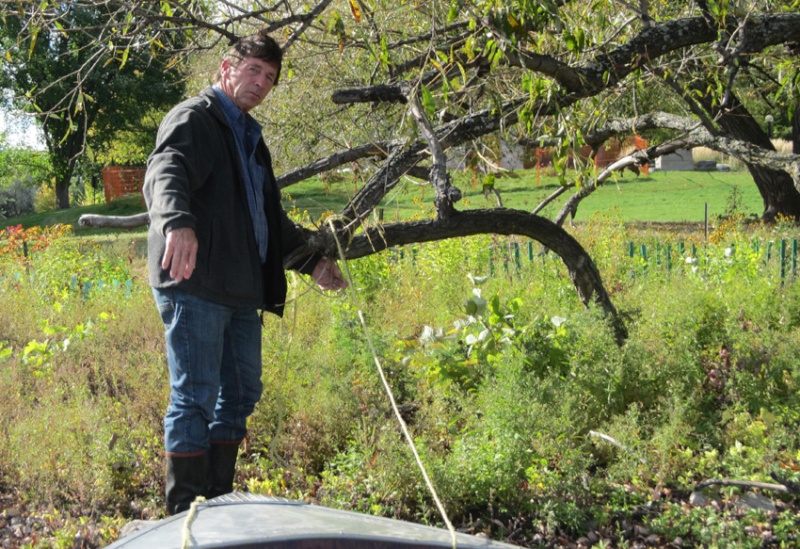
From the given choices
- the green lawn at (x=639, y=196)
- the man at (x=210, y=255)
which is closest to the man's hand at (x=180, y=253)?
the man at (x=210, y=255)

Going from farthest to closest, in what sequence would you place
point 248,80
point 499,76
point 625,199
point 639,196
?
point 639,196 < point 625,199 < point 499,76 < point 248,80

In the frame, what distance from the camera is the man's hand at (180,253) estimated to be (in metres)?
2.59

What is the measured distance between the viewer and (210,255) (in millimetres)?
2902

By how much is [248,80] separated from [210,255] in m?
0.68

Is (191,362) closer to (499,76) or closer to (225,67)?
(225,67)

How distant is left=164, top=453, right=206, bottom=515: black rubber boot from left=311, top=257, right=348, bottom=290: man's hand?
0.95m

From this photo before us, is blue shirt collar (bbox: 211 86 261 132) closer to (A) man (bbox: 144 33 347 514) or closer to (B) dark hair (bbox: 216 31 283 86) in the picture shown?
(A) man (bbox: 144 33 347 514)

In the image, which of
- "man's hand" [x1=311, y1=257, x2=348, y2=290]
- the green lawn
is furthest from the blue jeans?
the green lawn

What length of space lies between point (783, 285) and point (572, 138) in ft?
9.72

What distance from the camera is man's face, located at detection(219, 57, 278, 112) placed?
303 cm

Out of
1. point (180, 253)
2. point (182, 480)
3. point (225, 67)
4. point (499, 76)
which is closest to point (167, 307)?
point (180, 253)

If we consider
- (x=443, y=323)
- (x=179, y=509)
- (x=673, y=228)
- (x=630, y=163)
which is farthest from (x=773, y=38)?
(x=673, y=228)

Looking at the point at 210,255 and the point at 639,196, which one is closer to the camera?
the point at 210,255

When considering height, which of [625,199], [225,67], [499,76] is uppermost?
[499,76]
